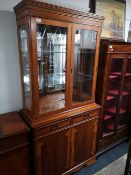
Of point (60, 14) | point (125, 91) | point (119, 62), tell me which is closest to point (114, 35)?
point (119, 62)

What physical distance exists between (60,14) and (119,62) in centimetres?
131

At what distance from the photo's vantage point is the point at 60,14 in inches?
58.4

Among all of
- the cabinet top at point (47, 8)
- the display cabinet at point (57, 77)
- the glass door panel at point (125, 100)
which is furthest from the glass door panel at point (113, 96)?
the cabinet top at point (47, 8)

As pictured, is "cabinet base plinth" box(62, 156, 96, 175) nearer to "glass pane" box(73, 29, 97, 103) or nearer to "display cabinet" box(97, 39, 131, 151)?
"display cabinet" box(97, 39, 131, 151)

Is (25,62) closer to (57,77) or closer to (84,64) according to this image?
(57,77)

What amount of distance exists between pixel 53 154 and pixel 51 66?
1.07 m

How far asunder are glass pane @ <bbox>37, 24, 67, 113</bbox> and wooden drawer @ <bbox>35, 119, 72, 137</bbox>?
0.18m

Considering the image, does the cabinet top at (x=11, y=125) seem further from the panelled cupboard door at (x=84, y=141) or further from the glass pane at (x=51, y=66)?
the panelled cupboard door at (x=84, y=141)

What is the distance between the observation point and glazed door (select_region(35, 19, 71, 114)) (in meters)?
1.58

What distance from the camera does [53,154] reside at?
1.82 m

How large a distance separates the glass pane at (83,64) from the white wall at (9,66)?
58 cm

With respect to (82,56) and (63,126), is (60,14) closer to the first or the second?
(82,56)

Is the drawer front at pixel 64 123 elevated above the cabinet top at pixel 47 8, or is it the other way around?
the cabinet top at pixel 47 8

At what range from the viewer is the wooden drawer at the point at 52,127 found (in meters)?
1.63
